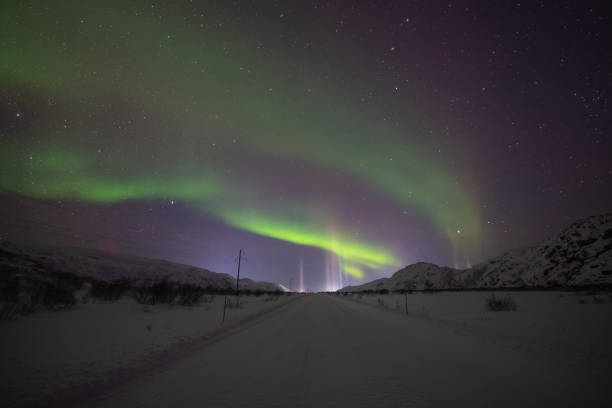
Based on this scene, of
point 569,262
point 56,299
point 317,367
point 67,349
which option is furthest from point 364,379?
point 569,262

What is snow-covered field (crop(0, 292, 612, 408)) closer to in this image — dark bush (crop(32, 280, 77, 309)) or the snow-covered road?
the snow-covered road

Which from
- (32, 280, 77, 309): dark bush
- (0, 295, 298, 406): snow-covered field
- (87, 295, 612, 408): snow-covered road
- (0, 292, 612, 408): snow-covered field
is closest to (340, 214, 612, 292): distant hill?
(0, 292, 612, 408): snow-covered field

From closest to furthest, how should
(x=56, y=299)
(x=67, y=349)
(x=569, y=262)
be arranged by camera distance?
(x=67, y=349)
(x=56, y=299)
(x=569, y=262)

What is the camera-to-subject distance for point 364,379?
12.7ft

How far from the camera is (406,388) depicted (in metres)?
3.46

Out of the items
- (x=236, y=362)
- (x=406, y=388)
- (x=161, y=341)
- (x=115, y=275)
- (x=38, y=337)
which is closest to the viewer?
(x=406, y=388)

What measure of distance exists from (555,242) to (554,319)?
67476mm

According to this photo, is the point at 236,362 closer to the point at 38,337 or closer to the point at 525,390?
the point at 525,390

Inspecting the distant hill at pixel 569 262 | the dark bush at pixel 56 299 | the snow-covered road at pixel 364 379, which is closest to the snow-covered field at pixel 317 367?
the snow-covered road at pixel 364 379

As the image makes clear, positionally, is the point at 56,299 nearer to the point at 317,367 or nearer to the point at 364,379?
the point at 317,367

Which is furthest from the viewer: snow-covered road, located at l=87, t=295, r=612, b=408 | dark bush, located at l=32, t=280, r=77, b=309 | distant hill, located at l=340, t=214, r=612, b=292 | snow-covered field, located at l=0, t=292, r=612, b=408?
distant hill, located at l=340, t=214, r=612, b=292

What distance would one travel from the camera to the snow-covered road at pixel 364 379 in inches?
123

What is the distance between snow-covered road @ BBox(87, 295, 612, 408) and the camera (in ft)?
10.2

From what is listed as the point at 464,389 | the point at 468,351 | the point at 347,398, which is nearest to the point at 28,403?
the point at 347,398
